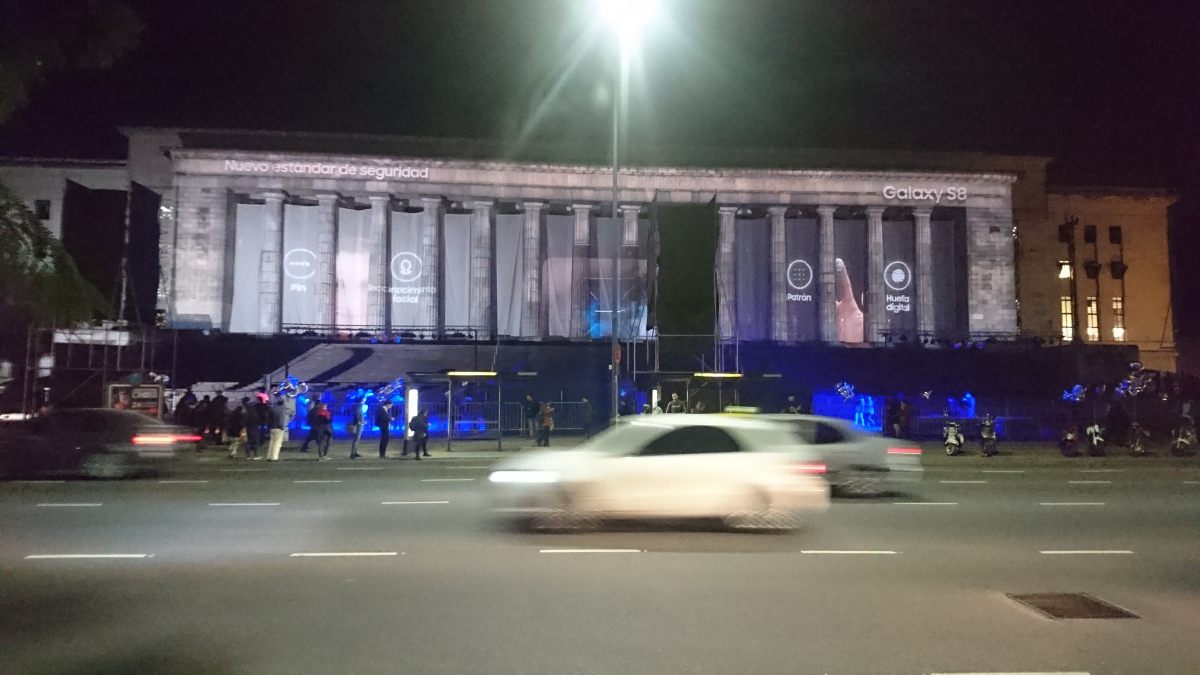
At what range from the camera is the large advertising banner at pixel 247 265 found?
44.3 m

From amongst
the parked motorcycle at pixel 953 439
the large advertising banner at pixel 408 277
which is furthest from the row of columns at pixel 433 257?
the parked motorcycle at pixel 953 439

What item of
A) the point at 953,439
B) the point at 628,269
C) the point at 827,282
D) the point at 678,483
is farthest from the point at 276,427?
the point at 827,282

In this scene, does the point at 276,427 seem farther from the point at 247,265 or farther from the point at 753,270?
the point at 753,270

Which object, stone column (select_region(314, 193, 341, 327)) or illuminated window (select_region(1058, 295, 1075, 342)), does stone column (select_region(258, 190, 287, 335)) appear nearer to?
stone column (select_region(314, 193, 341, 327))

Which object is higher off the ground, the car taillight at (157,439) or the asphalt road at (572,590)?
the car taillight at (157,439)

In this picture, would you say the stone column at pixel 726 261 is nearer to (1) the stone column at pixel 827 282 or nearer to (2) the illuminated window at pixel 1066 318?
(1) the stone column at pixel 827 282

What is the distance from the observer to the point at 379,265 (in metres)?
45.7

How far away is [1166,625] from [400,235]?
145 feet

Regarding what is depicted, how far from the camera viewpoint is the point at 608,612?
7043 millimetres

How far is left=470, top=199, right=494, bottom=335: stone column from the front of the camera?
46.6 metres

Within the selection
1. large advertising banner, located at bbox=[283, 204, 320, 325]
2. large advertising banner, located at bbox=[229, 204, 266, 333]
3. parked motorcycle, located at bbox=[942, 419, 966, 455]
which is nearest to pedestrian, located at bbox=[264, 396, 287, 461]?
parked motorcycle, located at bbox=[942, 419, 966, 455]

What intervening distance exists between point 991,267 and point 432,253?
107 ft

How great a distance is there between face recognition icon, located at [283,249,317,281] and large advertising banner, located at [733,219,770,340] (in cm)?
2387

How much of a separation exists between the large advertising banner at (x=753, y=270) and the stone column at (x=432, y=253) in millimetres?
17073
